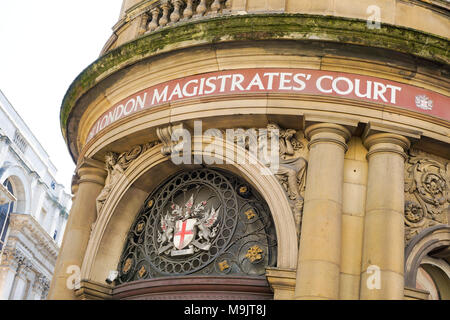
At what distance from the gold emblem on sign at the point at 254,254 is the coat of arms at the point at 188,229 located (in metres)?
0.78

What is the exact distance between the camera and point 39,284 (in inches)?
1860

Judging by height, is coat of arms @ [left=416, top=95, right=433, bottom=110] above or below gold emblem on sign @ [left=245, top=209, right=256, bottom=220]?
above

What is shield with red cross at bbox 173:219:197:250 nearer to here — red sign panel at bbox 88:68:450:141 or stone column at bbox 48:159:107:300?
stone column at bbox 48:159:107:300

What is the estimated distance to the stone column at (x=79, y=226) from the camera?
13.4 meters

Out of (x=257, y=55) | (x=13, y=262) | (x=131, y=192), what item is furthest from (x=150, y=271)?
(x=13, y=262)

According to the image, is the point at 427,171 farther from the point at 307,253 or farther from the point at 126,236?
the point at 126,236

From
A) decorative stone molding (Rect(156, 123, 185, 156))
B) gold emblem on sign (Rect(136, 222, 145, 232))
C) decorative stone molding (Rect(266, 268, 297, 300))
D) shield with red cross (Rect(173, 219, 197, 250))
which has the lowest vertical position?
decorative stone molding (Rect(266, 268, 297, 300))

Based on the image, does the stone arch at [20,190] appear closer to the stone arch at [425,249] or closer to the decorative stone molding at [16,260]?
the decorative stone molding at [16,260]

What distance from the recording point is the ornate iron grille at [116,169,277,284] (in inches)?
478

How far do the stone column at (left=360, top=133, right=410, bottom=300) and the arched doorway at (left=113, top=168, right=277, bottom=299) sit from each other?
1.80m

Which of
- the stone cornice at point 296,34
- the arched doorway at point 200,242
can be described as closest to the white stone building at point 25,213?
the arched doorway at point 200,242

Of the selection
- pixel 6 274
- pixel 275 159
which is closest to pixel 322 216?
pixel 275 159

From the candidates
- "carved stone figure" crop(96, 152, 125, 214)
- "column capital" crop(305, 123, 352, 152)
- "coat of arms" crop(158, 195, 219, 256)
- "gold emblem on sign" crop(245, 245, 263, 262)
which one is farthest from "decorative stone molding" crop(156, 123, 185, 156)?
"column capital" crop(305, 123, 352, 152)

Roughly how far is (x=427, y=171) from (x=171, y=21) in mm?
6000
